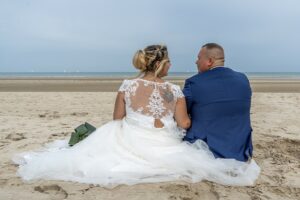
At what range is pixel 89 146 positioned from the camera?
4270mm

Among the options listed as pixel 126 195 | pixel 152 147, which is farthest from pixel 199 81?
pixel 126 195

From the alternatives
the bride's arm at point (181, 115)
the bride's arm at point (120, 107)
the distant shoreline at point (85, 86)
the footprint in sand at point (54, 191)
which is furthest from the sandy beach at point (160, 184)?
the distant shoreline at point (85, 86)

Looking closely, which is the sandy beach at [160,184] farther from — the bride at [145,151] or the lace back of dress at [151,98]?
the lace back of dress at [151,98]

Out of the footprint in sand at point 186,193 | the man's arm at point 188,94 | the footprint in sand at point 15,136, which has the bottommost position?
the footprint in sand at point 15,136

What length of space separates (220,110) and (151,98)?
29.1 inches

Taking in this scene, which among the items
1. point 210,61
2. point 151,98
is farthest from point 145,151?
point 210,61

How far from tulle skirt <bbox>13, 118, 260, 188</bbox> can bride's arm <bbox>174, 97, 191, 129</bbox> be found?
0.49 ft

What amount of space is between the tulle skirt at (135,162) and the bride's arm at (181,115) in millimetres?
150

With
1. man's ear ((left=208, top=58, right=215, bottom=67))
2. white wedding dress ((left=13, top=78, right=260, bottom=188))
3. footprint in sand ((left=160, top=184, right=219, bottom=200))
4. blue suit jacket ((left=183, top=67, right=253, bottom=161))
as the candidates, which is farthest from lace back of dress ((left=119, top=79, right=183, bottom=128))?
footprint in sand ((left=160, top=184, right=219, bottom=200))

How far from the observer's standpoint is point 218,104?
423 centimetres

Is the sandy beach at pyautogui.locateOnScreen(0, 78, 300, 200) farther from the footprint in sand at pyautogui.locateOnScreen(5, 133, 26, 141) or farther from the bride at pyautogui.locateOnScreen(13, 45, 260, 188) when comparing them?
the bride at pyautogui.locateOnScreen(13, 45, 260, 188)

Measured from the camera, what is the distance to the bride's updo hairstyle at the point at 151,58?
13.6 feet

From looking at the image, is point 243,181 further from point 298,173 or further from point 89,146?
point 89,146

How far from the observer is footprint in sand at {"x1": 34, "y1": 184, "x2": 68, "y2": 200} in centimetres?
359
